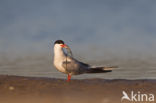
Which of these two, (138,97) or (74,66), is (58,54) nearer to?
(74,66)

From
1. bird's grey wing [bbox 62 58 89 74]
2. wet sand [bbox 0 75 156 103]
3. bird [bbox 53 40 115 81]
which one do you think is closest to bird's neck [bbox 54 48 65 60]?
bird [bbox 53 40 115 81]

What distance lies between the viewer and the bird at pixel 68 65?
396 inches

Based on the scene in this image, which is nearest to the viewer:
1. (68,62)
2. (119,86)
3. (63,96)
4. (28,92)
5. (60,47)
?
(63,96)

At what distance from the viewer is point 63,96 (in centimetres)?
671

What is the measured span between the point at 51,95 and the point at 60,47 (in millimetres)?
4138

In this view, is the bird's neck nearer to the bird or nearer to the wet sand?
the bird

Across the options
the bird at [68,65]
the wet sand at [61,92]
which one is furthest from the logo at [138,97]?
the bird at [68,65]

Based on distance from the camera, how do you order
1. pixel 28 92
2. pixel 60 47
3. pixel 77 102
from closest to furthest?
pixel 77 102
pixel 28 92
pixel 60 47

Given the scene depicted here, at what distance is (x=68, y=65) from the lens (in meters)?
9.99

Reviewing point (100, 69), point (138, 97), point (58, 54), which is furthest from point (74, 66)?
point (138, 97)

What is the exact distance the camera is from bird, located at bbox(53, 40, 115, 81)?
10.0m

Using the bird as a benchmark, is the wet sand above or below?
below

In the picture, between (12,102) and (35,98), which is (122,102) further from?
(12,102)

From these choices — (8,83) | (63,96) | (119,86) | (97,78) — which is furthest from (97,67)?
(63,96)
